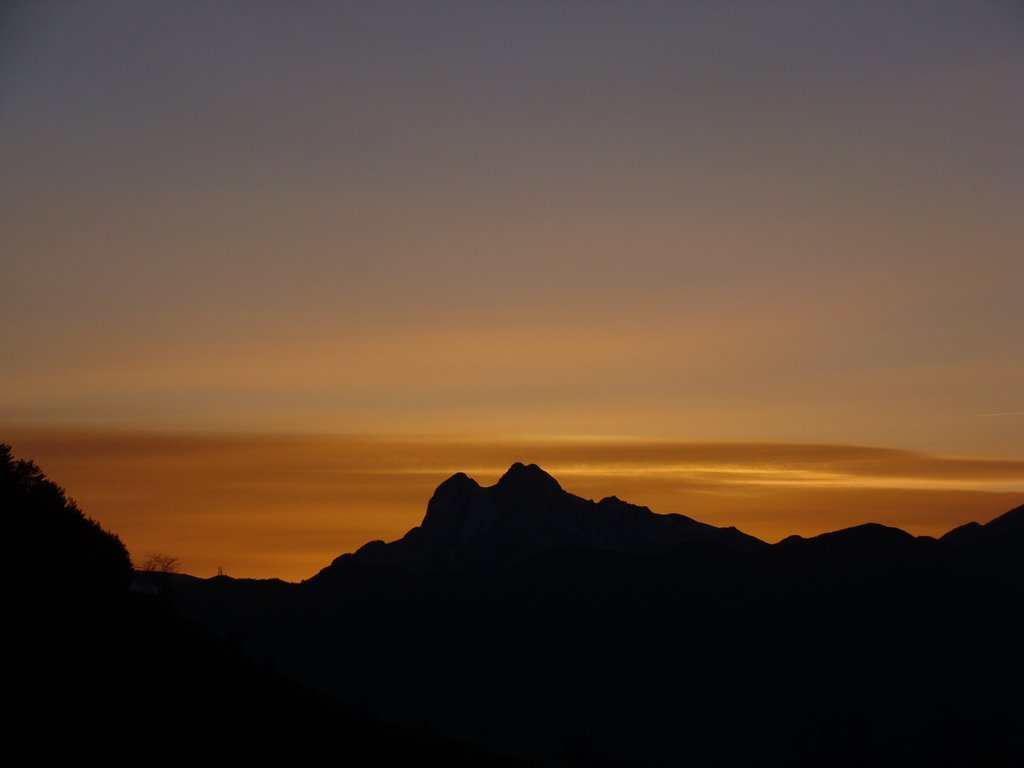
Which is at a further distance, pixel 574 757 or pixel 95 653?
pixel 574 757

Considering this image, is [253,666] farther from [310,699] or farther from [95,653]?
[95,653]

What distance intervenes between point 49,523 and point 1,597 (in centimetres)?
1846

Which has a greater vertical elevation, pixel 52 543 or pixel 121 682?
pixel 52 543

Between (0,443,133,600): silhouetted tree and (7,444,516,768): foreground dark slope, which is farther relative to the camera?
(0,443,133,600): silhouetted tree

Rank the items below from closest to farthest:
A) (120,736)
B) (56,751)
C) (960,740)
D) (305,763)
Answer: (56,751) → (120,736) → (305,763) → (960,740)

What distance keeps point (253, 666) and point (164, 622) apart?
7.27 m

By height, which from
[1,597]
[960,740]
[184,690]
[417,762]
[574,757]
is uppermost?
[1,597]

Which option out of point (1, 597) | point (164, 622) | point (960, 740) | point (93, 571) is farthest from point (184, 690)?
point (960, 740)

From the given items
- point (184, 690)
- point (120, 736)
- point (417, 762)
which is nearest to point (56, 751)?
point (120, 736)

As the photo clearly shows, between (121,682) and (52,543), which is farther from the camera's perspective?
(52,543)

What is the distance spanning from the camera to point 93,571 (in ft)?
240

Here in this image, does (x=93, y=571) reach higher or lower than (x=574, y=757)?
higher

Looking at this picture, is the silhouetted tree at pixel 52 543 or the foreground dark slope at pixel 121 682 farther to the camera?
the silhouetted tree at pixel 52 543

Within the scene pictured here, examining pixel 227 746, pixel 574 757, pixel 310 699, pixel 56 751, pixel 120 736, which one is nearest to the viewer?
pixel 56 751
